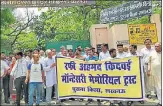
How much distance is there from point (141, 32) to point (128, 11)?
471cm

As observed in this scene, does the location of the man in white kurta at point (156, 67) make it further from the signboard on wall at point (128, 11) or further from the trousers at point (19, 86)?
the signboard on wall at point (128, 11)

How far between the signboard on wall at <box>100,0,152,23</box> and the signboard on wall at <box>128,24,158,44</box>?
9.29 feet

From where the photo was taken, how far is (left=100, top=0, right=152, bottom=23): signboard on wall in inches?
627

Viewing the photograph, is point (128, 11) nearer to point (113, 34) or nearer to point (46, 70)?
point (113, 34)

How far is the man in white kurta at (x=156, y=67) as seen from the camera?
8539 millimetres

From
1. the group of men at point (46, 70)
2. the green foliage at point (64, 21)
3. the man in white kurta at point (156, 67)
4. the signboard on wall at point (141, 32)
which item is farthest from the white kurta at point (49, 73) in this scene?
the green foliage at point (64, 21)

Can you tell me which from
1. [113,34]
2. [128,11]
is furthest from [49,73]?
[128,11]

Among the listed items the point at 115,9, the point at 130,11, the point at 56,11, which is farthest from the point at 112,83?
the point at 56,11


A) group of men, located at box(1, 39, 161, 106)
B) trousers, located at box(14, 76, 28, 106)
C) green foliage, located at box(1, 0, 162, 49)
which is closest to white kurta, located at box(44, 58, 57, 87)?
group of men, located at box(1, 39, 161, 106)

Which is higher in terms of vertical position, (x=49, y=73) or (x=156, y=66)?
(x=156, y=66)

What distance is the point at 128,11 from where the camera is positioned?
57.6ft

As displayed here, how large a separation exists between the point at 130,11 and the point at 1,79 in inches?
338

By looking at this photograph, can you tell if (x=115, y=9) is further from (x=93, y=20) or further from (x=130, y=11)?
(x=93, y=20)

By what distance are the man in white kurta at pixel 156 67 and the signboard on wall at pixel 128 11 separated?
24.1 feet
